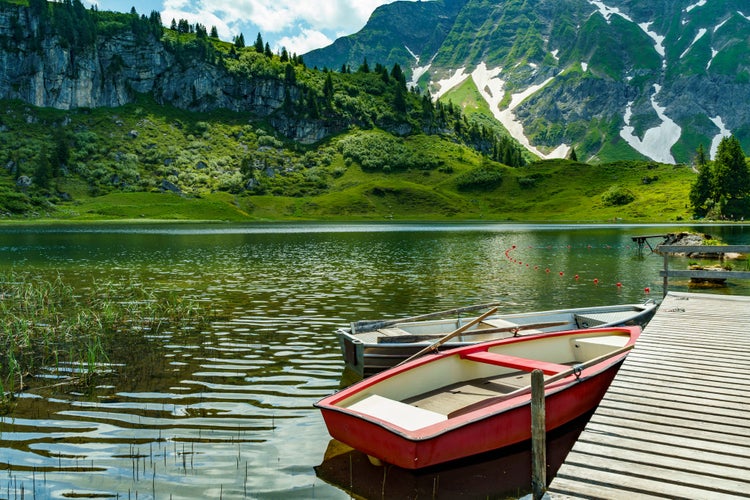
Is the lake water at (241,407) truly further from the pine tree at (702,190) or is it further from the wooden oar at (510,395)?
the pine tree at (702,190)

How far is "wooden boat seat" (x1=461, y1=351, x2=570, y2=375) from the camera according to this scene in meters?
14.0

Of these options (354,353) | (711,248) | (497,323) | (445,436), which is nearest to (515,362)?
(445,436)

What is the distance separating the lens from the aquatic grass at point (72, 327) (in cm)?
1833

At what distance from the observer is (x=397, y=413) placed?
39.0 feet

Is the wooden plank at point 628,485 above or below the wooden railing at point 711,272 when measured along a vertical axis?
below

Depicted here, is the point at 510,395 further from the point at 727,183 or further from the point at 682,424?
the point at 727,183

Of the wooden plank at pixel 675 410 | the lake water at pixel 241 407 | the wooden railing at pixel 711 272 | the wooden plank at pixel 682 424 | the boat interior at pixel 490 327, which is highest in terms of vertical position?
the wooden railing at pixel 711 272

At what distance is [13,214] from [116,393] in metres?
192

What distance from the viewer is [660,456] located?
28.6ft

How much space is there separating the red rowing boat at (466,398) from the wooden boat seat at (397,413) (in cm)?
2

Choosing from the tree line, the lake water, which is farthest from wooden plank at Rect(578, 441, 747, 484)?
the tree line

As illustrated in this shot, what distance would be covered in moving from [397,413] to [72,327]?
59.3ft

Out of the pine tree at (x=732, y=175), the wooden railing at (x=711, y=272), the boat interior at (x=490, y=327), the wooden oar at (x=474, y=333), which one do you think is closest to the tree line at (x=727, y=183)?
the pine tree at (x=732, y=175)

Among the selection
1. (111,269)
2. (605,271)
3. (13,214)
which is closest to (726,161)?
(605,271)
